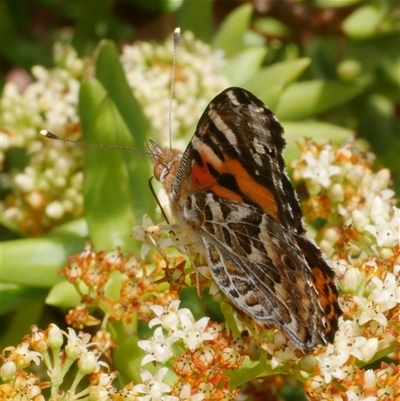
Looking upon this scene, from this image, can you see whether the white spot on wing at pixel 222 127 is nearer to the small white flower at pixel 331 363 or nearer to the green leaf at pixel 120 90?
the small white flower at pixel 331 363

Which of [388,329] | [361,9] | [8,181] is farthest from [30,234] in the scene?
[361,9]

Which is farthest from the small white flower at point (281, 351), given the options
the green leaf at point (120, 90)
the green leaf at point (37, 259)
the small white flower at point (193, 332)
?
the green leaf at point (120, 90)

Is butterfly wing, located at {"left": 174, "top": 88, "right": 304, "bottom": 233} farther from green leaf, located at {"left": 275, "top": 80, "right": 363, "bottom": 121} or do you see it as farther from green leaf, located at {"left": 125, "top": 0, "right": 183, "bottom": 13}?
green leaf, located at {"left": 125, "top": 0, "right": 183, "bottom": 13}

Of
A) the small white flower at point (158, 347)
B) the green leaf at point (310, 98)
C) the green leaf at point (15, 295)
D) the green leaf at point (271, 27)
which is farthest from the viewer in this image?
the green leaf at point (271, 27)

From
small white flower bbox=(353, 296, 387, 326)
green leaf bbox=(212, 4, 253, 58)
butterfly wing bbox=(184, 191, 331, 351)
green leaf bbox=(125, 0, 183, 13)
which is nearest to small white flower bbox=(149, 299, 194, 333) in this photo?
butterfly wing bbox=(184, 191, 331, 351)

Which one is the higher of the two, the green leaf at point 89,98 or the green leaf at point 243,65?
the green leaf at point 243,65

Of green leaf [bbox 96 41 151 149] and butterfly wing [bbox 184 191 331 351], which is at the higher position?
green leaf [bbox 96 41 151 149]
